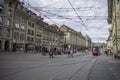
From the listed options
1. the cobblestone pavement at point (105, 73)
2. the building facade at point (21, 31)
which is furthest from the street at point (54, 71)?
the building facade at point (21, 31)

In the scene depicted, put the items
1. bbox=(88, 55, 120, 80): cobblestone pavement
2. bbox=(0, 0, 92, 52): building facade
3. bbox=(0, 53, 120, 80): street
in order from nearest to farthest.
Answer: bbox=(0, 53, 120, 80): street, bbox=(88, 55, 120, 80): cobblestone pavement, bbox=(0, 0, 92, 52): building facade

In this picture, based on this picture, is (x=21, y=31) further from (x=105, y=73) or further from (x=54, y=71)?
(x=105, y=73)

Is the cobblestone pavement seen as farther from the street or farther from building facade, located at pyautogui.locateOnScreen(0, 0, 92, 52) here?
building facade, located at pyautogui.locateOnScreen(0, 0, 92, 52)

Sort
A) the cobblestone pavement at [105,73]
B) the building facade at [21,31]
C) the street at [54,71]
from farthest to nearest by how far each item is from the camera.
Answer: the building facade at [21,31]
the cobblestone pavement at [105,73]
the street at [54,71]

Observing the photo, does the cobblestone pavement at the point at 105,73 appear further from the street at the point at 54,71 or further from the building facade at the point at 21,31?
the building facade at the point at 21,31

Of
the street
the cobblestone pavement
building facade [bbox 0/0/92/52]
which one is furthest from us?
building facade [bbox 0/0/92/52]

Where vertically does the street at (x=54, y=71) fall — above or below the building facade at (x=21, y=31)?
below

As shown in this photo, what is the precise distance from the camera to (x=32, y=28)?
245 ft

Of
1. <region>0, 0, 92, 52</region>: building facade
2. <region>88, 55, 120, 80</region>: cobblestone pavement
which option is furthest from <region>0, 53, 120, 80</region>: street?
<region>0, 0, 92, 52</region>: building facade

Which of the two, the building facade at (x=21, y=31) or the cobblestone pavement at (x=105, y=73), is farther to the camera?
the building facade at (x=21, y=31)

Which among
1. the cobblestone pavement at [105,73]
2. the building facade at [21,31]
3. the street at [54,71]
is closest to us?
the street at [54,71]

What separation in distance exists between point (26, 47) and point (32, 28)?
29.7 feet

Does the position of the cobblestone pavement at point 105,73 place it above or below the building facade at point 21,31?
below

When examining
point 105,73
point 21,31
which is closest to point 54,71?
point 105,73
